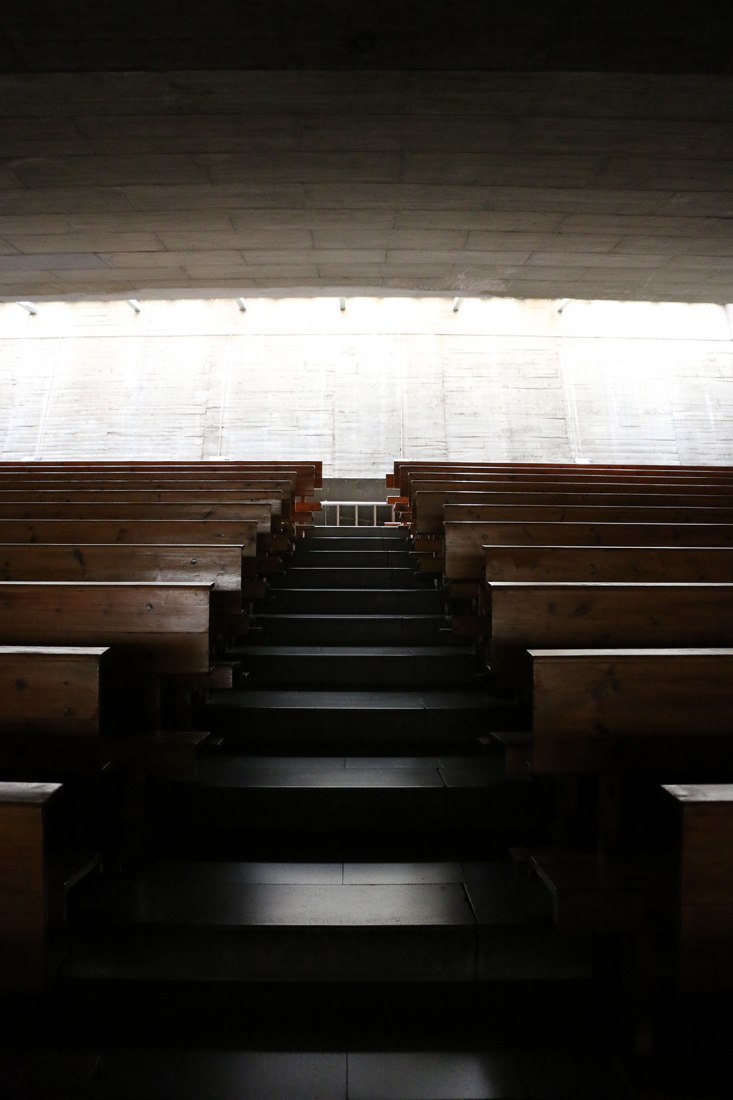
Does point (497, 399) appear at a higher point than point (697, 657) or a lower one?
higher

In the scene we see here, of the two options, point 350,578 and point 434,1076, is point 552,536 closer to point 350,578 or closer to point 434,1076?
point 350,578

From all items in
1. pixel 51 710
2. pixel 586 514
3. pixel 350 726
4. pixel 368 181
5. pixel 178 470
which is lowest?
pixel 350 726

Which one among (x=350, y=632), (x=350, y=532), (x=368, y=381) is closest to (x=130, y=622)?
(x=350, y=632)

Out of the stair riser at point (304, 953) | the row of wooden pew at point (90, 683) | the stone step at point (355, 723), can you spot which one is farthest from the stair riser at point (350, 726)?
the stair riser at point (304, 953)

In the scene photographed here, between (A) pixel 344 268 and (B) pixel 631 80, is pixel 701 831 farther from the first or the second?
(A) pixel 344 268

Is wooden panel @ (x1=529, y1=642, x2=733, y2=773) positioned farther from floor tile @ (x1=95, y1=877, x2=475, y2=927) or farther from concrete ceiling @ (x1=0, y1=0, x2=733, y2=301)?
concrete ceiling @ (x1=0, y1=0, x2=733, y2=301)

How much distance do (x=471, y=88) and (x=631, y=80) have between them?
0.65 metres

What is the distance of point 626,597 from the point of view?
1232mm

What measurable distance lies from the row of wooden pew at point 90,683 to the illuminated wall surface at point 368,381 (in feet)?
12.4

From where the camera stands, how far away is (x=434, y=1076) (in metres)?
0.82

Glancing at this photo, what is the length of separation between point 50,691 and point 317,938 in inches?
23.4

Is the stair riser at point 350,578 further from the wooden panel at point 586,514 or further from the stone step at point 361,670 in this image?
the stone step at point 361,670

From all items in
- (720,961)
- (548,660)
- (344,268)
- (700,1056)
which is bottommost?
(700,1056)

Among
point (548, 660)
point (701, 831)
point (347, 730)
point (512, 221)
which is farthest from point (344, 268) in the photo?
point (701, 831)
